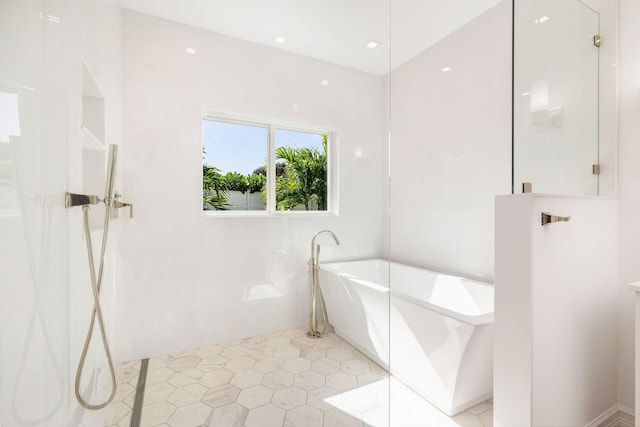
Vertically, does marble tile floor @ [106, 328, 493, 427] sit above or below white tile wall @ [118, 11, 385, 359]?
below

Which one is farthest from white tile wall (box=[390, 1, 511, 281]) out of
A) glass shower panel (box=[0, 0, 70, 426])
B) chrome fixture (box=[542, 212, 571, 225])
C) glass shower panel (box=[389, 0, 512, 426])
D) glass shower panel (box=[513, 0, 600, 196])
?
glass shower panel (box=[0, 0, 70, 426])

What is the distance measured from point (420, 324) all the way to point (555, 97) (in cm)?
149

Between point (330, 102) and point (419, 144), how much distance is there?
80cm

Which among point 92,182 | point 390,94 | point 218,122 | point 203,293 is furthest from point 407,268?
point 92,182

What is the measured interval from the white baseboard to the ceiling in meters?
2.66

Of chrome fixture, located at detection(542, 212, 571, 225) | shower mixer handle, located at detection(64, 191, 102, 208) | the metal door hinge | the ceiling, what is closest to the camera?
shower mixer handle, located at detection(64, 191, 102, 208)

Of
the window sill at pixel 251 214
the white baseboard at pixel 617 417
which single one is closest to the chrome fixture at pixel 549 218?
the white baseboard at pixel 617 417

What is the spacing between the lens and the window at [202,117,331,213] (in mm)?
2193

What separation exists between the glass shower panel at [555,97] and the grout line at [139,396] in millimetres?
2388

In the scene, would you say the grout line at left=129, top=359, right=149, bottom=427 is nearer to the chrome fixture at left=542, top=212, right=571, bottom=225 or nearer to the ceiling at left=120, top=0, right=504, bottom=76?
the chrome fixture at left=542, top=212, right=571, bottom=225

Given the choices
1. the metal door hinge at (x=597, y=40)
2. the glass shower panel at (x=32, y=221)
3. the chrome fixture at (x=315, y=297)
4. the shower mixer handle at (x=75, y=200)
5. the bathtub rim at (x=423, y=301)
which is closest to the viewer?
the glass shower panel at (x=32, y=221)

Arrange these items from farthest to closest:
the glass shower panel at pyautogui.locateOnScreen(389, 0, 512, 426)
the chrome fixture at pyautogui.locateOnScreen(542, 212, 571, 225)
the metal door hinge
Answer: the glass shower panel at pyautogui.locateOnScreen(389, 0, 512, 426)
the metal door hinge
the chrome fixture at pyautogui.locateOnScreen(542, 212, 571, 225)

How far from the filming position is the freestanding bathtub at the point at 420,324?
1.69 meters

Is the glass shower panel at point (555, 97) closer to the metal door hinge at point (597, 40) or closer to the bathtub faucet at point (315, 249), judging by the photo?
the metal door hinge at point (597, 40)
